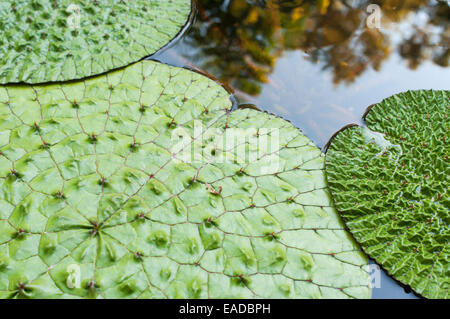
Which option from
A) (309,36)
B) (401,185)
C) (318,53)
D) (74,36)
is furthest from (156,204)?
(309,36)

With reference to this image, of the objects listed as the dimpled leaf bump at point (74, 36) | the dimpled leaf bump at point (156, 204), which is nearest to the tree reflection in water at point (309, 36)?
the dimpled leaf bump at point (74, 36)

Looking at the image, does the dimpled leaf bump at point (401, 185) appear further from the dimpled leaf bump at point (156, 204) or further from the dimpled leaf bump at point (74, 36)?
the dimpled leaf bump at point (74, 36)

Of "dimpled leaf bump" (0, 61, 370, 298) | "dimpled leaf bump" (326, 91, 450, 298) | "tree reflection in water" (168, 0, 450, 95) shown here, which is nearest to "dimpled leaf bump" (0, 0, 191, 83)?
"dimpled leaf bump" (0, 61, 370, 298)

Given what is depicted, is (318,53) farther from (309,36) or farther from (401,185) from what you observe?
(401,185)

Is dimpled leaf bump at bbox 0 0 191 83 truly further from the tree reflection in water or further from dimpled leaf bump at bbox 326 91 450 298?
dimpled leaf bump at bbox 326 91 450 298

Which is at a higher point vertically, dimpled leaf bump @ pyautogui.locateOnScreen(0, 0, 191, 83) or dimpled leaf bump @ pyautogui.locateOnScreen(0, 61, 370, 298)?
dimpled leaf bump @ pyautogui.locateOnScreen(0, 0, 191, 83)
